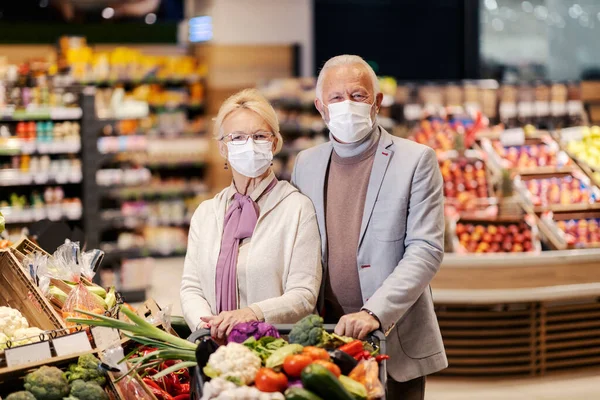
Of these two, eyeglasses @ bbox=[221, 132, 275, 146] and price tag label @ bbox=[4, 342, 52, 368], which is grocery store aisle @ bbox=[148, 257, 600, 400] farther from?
price tag label @ bbox=[4, 342, 52, 368]

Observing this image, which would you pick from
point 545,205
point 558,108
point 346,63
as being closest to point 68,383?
point 346,63

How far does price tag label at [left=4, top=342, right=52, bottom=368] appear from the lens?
2.44 meters

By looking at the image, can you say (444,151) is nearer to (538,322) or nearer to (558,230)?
(558,230)

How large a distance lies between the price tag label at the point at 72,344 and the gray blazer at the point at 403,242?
2.59 ft

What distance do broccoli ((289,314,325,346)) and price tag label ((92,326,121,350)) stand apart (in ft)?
2.22

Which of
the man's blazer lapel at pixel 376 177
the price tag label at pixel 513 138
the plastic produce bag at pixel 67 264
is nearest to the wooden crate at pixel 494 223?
the price tag label at pixel 513 138

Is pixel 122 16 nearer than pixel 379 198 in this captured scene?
No

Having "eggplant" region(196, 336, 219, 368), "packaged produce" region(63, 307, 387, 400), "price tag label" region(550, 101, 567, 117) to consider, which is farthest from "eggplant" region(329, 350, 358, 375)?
"price tag label" region(550, 101, 567, 117)

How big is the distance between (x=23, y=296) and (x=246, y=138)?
3.31 ft

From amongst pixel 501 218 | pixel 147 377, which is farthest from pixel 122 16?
pixel 147 377

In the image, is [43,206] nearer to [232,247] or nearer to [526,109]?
[526,109]

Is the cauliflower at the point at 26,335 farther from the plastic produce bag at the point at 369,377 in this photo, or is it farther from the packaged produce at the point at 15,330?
the plastic produce bag at the point at 369,377

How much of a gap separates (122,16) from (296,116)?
10.1ft

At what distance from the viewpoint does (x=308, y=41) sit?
445 inches
